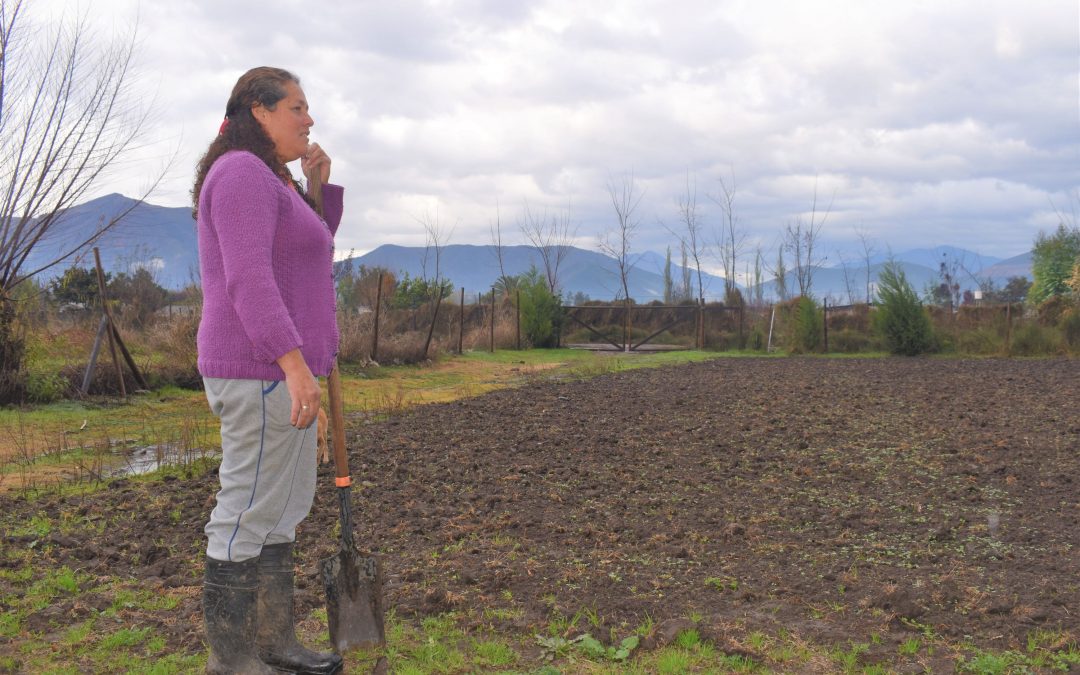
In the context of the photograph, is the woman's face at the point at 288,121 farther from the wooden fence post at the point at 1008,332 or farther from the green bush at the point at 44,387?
the wooden fence post at the point at 1008,332

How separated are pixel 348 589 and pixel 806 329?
1925 cm

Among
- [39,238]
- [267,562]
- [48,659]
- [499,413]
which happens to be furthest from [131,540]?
[39,238]

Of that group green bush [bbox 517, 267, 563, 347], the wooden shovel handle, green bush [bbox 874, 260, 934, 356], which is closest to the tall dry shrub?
the wooden shovel handle

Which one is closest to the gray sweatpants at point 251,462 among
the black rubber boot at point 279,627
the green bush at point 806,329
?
the black rubber boot at point 279,627

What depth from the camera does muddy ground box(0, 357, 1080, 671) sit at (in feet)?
11.3

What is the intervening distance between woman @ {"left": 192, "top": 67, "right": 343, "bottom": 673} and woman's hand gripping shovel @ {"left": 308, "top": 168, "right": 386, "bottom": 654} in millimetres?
230

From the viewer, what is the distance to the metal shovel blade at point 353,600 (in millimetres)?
2984

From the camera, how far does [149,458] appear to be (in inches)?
285

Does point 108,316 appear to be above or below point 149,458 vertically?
above

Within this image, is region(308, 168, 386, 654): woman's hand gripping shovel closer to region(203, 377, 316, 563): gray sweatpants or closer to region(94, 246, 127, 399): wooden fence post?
region(203, 377, 316, 563): gray sweatpants

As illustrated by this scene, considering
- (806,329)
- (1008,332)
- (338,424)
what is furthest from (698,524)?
(1008,332)

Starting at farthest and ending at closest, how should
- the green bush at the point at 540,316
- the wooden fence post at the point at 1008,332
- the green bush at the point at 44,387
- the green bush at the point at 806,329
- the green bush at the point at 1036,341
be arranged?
the green bush at the point at 540,316 → the green bush at the point at 806,329 → the wooden fence post at the point at 1008,332 → the green bush at the point at 1036,341 → the green bush at the point at 44,387

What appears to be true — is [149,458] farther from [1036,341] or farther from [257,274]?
[1036,341]

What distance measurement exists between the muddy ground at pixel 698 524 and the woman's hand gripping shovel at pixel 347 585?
1.44 feet
